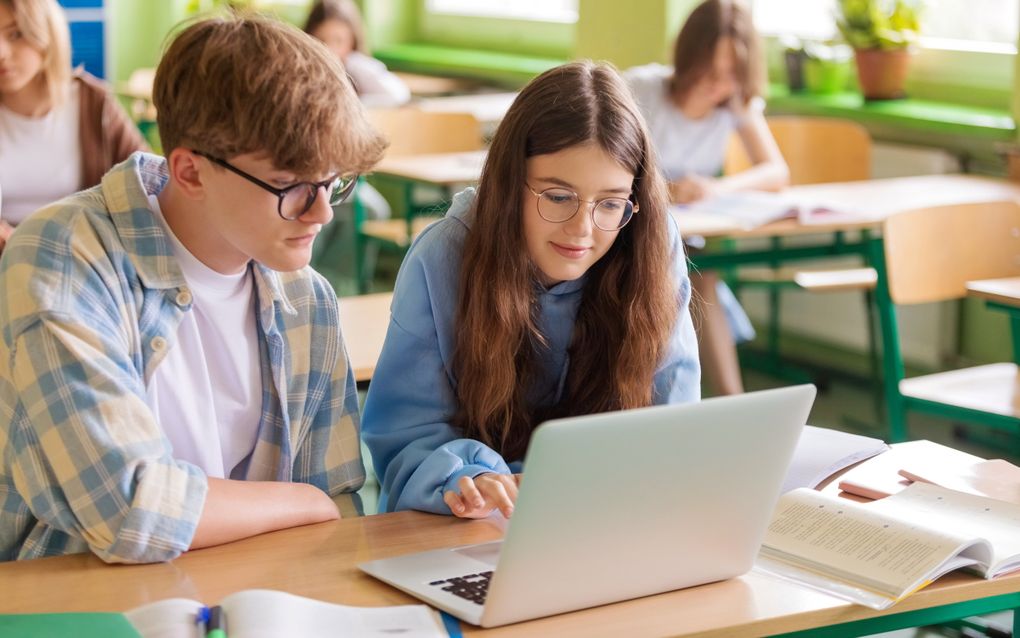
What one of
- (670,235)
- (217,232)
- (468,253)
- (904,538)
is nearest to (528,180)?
(468,253)

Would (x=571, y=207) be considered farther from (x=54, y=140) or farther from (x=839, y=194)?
(x=839, y=194)

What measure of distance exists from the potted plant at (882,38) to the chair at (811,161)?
171 mm

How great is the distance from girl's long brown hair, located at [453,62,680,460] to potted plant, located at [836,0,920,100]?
296 centimetres

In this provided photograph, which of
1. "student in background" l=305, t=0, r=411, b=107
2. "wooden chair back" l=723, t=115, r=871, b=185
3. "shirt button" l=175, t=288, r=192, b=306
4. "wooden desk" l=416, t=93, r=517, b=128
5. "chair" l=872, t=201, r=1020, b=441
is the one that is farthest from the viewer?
"student in background" l=305, t=0, r=411, b=107

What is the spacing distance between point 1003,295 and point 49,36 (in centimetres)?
215

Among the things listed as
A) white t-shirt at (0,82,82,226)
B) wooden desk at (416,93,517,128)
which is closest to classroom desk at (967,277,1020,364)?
white t-shirt at (0,82,82,226)

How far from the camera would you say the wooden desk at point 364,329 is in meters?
2.21

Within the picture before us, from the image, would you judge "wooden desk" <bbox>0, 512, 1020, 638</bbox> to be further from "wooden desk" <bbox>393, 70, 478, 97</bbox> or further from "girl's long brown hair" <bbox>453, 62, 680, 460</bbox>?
"wooden desk" <bbox>393, 70, 478, 97</bbox>

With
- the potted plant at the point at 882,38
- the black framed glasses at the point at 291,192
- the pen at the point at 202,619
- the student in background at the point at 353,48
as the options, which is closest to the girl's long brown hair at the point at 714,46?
the potted plant at the point at 882,38

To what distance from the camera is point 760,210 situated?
3562 mm

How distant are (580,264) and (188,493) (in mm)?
578

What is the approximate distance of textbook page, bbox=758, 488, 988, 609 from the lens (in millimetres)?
1337

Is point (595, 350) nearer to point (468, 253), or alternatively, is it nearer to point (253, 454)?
point (468, 253)

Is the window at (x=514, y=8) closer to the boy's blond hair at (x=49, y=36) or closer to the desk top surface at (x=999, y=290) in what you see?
the boy's blond hair at (x=49, y=36)
